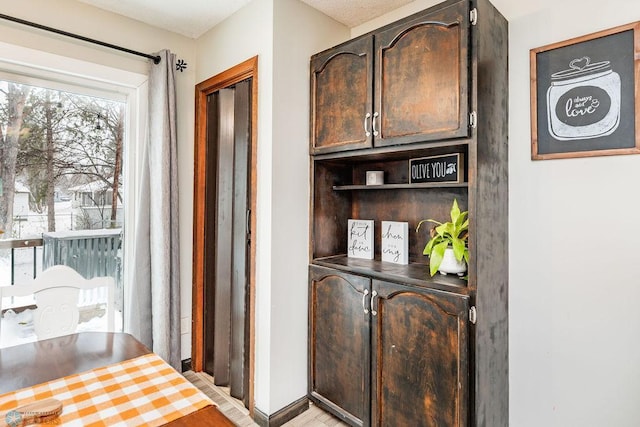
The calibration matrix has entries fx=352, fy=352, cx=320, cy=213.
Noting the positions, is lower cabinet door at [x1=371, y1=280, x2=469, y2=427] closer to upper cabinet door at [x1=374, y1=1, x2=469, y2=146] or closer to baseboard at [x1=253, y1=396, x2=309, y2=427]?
baseboard at [x1=253, y1=396, x2=309, y2=427]

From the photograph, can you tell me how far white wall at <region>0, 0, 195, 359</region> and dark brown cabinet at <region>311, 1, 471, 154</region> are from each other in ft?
3.62

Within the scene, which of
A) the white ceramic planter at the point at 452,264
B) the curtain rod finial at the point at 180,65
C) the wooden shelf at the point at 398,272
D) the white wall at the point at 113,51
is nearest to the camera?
the wooden shelf at the point at 398,272

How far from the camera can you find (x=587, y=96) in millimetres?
1608

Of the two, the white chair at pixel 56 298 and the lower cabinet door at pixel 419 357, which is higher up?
the white chair at pixel 56 298

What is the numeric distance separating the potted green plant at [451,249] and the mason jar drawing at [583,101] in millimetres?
610

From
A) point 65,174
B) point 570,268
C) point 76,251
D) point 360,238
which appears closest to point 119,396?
point 360,238

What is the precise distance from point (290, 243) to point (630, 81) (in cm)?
181

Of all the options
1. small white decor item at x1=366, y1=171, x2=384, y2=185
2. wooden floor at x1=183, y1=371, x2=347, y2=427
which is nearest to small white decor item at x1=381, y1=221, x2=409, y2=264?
small white decor item at x1=366, y1=171, x2=384, y2=185

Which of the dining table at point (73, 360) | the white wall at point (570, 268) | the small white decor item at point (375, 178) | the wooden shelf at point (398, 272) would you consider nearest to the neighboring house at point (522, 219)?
the white wall at point (570, 268)

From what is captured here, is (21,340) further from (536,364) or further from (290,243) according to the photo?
(536,364)

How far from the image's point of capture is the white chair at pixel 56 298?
1.56 m

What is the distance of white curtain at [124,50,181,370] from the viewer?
2408 millimetres

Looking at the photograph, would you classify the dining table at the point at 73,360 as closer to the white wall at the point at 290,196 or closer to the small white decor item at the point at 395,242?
the white wall at the point at 290,196

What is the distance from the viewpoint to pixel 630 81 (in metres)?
1.50
